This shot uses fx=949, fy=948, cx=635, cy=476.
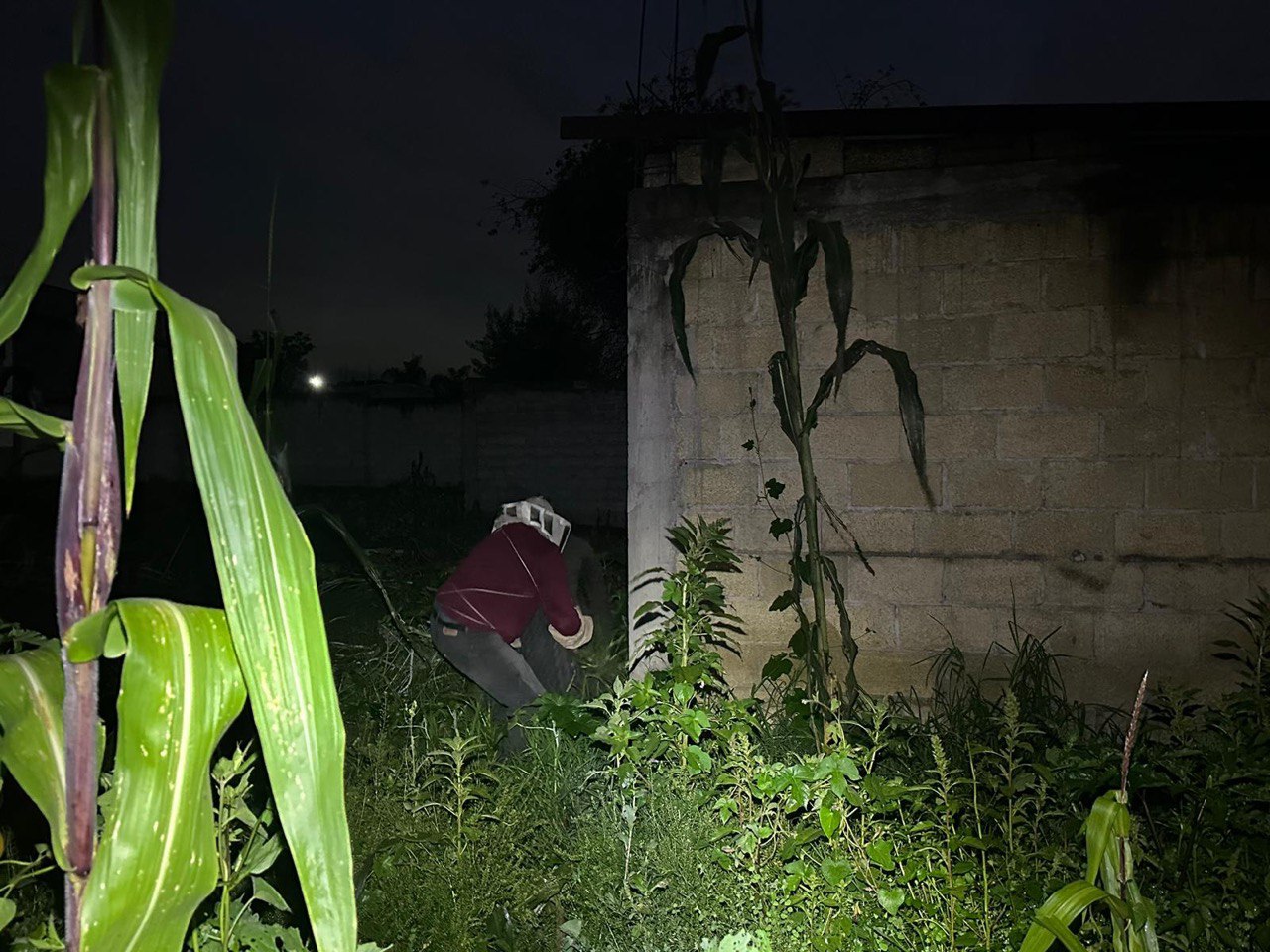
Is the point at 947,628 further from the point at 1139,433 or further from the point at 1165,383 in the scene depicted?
the point at 1165,383

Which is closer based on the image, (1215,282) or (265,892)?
(265,892)

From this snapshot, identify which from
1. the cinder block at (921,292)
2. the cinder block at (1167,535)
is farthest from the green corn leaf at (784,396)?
the cinder block at (1167,535)

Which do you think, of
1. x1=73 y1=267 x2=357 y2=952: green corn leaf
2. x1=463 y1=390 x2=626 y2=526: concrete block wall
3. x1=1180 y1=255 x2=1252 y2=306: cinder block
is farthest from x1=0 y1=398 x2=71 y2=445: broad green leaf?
x1=463 y1=390 x2=626 y2=526: concrete block wall

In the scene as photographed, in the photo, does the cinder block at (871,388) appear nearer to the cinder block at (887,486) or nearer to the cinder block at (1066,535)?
the cinder block at (887,486)

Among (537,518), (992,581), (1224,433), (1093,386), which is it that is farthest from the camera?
(537,518)

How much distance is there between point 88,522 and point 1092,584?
3812 mm

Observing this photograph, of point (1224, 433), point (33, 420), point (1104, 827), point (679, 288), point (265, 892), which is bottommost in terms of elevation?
point (265, 892)

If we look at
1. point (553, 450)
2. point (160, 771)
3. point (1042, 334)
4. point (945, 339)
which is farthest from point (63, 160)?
point (553, 450)

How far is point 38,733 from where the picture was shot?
1006mm

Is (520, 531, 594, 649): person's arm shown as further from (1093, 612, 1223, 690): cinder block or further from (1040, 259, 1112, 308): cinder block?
(1040, 259, 1112, 308): cinder block

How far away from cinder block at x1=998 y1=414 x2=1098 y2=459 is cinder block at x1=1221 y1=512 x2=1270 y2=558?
57cm

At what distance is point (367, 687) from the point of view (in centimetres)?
499

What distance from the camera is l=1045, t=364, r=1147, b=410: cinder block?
3785 millimetres

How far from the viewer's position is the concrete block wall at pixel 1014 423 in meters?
3.73
